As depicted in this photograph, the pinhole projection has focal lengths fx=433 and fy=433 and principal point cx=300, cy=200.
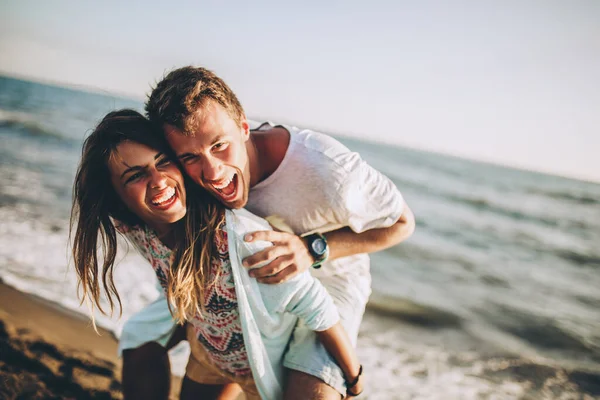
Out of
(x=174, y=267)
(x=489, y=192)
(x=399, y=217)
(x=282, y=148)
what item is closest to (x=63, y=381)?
(x=174, y=267)

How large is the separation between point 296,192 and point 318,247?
0.32m

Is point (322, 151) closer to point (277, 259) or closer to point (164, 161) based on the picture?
point (277, 259)

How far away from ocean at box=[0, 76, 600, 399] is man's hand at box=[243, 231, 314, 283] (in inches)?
30.1

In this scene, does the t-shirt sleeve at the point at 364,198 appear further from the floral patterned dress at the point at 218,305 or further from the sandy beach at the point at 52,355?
the sandy beach at the point at 52,355

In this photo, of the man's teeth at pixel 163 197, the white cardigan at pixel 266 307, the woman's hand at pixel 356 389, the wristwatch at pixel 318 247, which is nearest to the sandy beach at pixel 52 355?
the white cardigan at pixel 266 307

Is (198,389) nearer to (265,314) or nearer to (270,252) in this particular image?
(265,314)

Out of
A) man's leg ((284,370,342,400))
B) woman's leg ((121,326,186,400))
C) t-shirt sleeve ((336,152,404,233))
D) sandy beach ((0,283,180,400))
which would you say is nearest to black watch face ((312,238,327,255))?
t-shirt sleeve ((336,152,404,233))

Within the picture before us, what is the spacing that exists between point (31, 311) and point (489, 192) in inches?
784

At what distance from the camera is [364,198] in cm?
238

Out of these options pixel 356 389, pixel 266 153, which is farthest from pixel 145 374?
pixel 266 153

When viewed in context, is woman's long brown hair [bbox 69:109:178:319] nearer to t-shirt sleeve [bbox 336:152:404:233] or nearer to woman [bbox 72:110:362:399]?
woman [bbox 72:110:362:399]

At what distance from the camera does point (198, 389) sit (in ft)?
8.27

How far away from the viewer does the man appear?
2.03 metres

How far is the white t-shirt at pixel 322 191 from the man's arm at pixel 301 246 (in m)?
0.10
